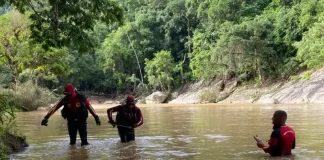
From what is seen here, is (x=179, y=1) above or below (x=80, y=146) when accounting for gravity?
above

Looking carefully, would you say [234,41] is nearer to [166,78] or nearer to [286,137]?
[166,78]

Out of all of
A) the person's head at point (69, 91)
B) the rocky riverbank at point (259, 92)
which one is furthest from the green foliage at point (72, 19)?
the rocky riverbank at point (259, 92)

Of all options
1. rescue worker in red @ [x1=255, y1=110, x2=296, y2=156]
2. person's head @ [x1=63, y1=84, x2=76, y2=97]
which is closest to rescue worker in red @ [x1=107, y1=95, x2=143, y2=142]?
person's head @ [x1=63, y1=84, x2=76, y2=97]

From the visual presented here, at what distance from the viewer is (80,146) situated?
31.3ft

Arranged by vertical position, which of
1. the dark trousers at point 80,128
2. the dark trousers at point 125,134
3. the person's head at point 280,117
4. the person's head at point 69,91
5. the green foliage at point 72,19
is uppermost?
the green foliage at point 72,19

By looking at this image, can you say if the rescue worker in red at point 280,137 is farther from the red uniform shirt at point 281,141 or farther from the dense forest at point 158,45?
the dense forest at point 158,45

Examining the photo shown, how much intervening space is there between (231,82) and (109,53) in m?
19.3

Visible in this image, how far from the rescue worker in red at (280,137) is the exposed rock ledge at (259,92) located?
972 inches

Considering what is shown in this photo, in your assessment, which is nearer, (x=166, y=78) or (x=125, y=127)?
(x=125, y=127)

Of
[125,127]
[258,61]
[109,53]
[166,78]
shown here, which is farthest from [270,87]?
[125,127]

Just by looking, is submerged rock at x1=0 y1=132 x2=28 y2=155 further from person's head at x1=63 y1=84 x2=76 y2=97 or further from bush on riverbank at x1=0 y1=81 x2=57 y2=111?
bush on riverbank at x1=0 y1=81 x2=57 y2=111

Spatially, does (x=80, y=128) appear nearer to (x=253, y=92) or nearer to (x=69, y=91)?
(x=69, y=91)

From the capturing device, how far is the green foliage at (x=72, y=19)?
8094 mm

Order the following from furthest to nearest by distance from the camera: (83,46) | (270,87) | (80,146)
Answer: (270,87), (80,146), (83,46)
